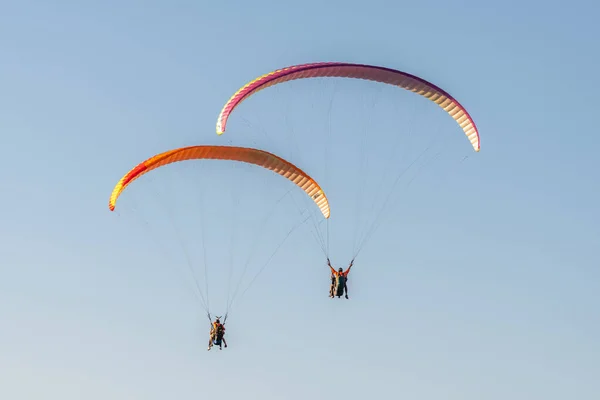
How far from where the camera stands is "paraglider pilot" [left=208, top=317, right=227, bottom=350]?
57.0 metres

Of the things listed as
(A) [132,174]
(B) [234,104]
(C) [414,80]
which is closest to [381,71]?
(C) [414,80]

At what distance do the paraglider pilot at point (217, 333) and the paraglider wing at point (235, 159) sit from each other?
5.57 m

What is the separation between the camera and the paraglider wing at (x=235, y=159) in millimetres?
55469

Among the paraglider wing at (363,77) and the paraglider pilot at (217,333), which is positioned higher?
the paraglider wing at (363,77)

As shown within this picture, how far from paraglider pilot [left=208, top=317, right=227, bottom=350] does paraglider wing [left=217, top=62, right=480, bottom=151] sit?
783cm

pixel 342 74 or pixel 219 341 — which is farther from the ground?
pixel 342 74

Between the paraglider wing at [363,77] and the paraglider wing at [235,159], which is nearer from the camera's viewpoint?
the paraglider wing at [363,77]

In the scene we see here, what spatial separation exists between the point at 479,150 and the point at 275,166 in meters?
7.36

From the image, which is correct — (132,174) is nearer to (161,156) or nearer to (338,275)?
(161,156)

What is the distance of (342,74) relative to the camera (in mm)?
54875

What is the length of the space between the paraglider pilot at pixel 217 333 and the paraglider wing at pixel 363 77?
7.83 metres

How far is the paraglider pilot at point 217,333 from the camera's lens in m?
57.0

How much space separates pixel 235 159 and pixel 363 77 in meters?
5.67

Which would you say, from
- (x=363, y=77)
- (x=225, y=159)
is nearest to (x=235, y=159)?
(x=225, y=159)
